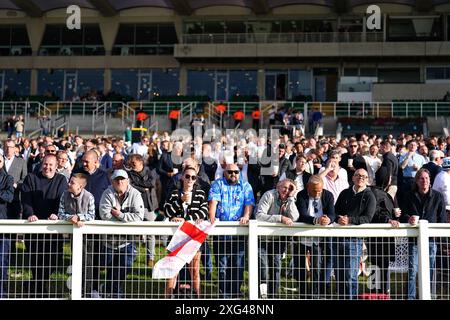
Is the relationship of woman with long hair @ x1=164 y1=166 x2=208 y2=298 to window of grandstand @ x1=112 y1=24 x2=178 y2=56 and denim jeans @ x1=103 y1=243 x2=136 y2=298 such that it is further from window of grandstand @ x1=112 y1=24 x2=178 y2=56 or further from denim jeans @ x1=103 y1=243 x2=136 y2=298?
window of grandstand @ x1=112 y1=24 x2=178 y2=56

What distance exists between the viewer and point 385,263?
21.1 feet

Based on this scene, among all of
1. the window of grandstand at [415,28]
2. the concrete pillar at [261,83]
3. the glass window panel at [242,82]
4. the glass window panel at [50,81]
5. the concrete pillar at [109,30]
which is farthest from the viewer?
the glass window panel at [50,81]

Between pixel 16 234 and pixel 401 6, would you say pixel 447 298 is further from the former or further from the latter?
pixel 401 6

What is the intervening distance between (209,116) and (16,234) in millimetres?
22873

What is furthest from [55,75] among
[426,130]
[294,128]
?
[426,130]

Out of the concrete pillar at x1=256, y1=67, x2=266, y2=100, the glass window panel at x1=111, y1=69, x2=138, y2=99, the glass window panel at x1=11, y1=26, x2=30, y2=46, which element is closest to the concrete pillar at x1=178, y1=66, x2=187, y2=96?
the glass window panel at x1=111, y1=69, x2=138, y2=99

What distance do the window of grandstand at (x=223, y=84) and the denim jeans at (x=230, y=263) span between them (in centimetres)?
→ 3111

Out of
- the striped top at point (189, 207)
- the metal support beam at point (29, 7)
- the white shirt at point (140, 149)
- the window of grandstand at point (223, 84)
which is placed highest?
the metal support beam at point (29, 7)

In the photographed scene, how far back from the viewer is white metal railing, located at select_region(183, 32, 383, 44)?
35.4 m

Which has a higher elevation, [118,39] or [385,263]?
[118,39]

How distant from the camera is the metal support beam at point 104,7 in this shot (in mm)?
36994

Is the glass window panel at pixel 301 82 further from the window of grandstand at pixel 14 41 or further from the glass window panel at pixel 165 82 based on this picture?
the window of grandstand at pixel 14 41

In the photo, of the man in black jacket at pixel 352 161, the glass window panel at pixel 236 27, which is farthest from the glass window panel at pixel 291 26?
the man in black jacket at pixel 352 161
